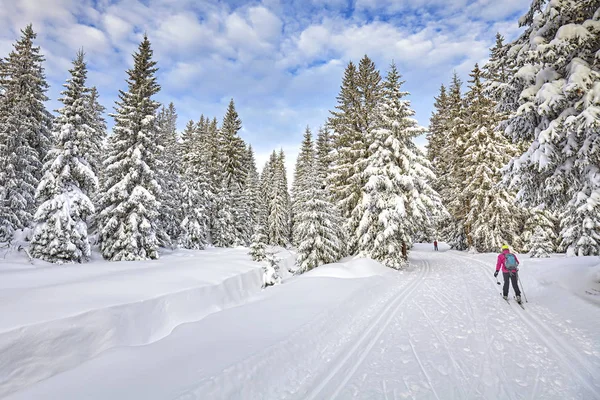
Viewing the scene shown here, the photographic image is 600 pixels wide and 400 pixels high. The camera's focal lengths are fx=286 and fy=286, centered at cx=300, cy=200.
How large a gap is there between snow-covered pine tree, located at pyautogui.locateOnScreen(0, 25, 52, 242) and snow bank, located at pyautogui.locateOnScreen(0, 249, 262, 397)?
25.8 ft

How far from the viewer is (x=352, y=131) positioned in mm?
22859

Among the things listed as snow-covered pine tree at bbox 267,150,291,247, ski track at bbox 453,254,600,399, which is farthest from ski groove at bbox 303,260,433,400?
snow-covered pine tree at bbox 267,150,291,247

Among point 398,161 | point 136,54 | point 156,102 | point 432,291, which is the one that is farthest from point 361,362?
point 136,54

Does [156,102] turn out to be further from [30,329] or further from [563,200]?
[563,200]

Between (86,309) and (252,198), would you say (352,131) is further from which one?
(252,198)

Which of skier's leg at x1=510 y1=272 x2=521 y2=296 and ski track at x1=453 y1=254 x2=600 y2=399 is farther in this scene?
skier's leg at x1=510 y1=272 x2=521 y2=296

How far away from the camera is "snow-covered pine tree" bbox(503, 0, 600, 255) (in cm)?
781

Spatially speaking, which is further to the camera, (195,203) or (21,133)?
(195,203)

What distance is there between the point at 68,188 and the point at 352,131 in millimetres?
19176

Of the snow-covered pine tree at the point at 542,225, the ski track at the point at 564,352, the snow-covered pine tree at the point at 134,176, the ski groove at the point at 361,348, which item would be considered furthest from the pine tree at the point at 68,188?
the snow-covered pine tree at the point at 542,225

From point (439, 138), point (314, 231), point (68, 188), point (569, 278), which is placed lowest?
point (569, 278)

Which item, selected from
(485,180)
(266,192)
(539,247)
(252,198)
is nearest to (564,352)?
(539,247)

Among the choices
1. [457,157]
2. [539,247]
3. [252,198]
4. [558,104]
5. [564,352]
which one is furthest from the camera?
[252,198]

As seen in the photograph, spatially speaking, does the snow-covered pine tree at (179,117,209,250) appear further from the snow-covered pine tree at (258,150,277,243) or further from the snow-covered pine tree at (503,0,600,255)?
the snow-covered pine tree at (503,0,600,255)
